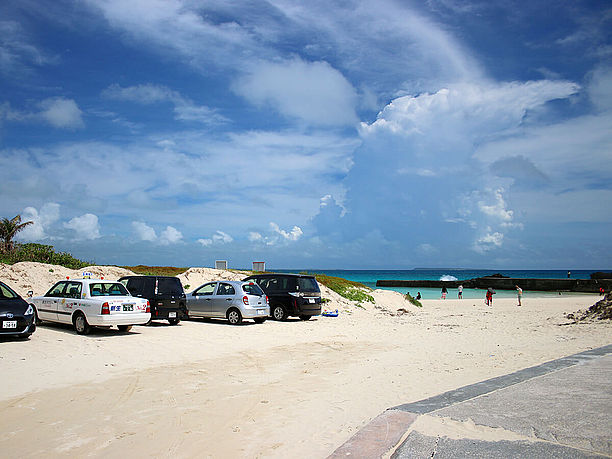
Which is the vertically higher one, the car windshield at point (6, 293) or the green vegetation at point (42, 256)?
the green vegetation at point (42, 256)

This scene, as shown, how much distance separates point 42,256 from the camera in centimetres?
3097

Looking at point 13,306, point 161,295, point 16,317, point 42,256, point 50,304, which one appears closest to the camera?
point 16,317

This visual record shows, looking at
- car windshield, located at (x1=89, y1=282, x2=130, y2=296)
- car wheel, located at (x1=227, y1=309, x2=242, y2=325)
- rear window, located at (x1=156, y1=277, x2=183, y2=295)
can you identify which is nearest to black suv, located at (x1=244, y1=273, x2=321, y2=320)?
car wheel, located at (x1=227, y1=309, x2=242, y2=325)

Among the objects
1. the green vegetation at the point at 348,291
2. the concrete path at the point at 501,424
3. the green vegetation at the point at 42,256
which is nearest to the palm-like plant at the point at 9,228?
the green vegetation at the point at 42,256

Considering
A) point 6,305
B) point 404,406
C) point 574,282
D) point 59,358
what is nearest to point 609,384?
point 404,406

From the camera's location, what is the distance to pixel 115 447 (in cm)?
526

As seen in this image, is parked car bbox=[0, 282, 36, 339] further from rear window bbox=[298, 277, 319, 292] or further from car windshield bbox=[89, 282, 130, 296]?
rear window bbox=[298, 277, 319, 292]

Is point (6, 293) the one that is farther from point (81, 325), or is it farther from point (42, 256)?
point (42, 256)

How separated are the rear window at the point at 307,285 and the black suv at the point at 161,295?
4961 mm

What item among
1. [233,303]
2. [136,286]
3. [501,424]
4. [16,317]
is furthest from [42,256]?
[501,424]

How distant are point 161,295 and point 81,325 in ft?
11.9

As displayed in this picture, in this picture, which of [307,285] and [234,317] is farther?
[307,285]

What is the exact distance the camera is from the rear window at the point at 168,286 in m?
17.3

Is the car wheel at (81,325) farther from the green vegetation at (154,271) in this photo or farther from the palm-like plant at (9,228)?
the palm-like plant at (9,228)
